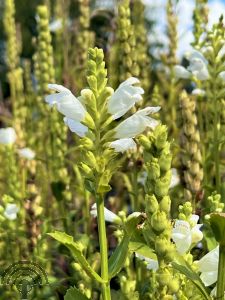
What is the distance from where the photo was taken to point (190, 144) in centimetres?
197

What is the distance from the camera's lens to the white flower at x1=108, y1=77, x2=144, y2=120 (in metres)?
1.33

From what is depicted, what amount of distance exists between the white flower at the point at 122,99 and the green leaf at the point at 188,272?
316 mm

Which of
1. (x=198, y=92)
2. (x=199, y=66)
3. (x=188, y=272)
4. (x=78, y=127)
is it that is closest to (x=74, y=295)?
(x=188, y=272)

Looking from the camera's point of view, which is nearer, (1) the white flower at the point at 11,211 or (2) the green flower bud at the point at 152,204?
(2) the green flower bud at the point at 152,204

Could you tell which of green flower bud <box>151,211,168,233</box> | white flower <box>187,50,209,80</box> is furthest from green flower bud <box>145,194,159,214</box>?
white flower <box>187,50,209,80</box>

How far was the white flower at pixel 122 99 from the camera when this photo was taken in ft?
4.38

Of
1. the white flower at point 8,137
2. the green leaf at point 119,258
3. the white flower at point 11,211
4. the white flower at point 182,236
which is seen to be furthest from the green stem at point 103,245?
the white flower at point 8,137

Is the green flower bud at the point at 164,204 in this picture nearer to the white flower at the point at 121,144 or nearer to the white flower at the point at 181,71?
the white flower at the point at 121,144

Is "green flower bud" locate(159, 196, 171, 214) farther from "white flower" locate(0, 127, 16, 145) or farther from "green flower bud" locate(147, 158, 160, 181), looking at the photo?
"white flower" locate(0, 127, 16, 145)

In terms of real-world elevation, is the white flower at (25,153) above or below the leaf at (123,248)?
below

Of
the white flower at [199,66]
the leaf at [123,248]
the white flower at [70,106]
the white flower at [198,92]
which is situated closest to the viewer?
the leaf at [123,248]

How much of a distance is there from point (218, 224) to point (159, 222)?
0.36ft

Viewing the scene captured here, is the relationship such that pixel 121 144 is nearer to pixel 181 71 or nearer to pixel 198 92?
pixel 198 92

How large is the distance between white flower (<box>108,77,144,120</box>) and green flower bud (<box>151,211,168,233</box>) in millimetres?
305
